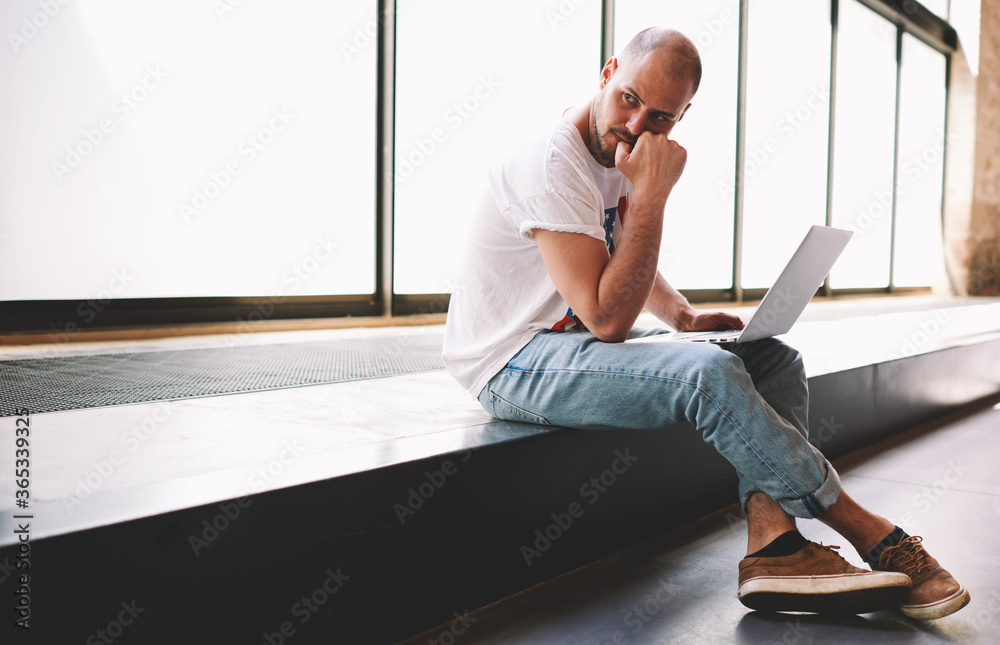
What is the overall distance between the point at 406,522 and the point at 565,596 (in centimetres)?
38

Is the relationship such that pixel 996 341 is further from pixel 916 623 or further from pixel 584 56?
pixel 916 623

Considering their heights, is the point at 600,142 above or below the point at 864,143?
below

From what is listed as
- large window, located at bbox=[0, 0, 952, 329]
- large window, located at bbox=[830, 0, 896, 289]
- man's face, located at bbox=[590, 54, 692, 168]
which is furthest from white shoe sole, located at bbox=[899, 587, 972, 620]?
large window, located at bbox=[830, 0, 896, 289]

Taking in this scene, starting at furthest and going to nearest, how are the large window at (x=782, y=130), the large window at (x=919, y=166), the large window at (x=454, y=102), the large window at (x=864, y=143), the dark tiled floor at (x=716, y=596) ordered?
the large window at (x=919, y=166) < the large window at (x=864, y=143) < the large window at (x=782, y=130) < the large window at (x=454, y=102) < the dark tiled floor at (x=716, y=596)

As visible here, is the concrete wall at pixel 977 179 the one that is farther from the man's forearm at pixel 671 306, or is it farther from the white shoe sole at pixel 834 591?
the white shoe sole at pixel 834 591

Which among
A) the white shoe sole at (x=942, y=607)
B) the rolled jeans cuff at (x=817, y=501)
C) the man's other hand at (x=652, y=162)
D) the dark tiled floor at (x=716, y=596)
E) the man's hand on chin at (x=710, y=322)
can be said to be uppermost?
the man's other hand at (x=652, y=162)

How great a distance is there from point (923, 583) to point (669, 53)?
981 mm

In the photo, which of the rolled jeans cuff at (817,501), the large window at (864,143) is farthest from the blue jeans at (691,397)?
the large window at (864,143)

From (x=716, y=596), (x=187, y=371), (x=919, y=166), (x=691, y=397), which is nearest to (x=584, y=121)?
(x=691, y=397)

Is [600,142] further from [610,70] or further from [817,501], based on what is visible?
[817,501]

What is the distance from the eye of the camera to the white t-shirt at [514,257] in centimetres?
141

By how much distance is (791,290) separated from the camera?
149 cm

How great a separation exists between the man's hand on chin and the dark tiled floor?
0.47m

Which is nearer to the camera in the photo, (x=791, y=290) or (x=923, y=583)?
(x=923, y=583)
